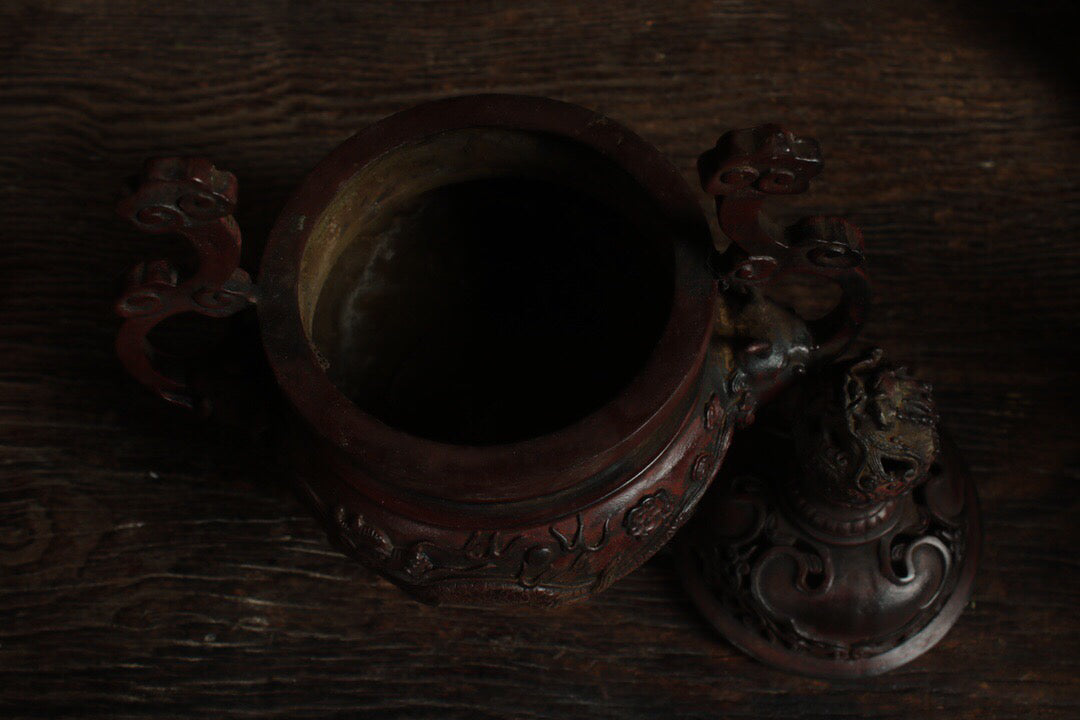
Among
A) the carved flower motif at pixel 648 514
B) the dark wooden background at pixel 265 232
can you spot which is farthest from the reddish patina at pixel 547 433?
the dark wooden background at pixel 265 232

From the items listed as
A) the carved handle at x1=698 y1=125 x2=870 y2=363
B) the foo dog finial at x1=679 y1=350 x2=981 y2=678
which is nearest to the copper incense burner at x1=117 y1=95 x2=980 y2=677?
the carved handle at x1=698 y1=125 x2=870 y2=363

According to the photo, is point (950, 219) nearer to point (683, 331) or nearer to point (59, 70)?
point (683, 331)

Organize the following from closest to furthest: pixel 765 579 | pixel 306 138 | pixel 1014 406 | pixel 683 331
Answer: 1. pixel 683 331
2. pixel 765 579
3. pixel 1014 406
4. pixel 306 138

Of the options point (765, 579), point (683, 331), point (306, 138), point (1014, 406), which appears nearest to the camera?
point (683, 331)

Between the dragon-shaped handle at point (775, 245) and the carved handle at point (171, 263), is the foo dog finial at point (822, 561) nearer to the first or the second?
the dragon-shaped handle at point (775, 245)

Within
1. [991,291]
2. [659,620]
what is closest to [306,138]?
[659,620]

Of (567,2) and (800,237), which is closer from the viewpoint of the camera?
(800,237)

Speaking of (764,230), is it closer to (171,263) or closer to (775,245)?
(775,245)
